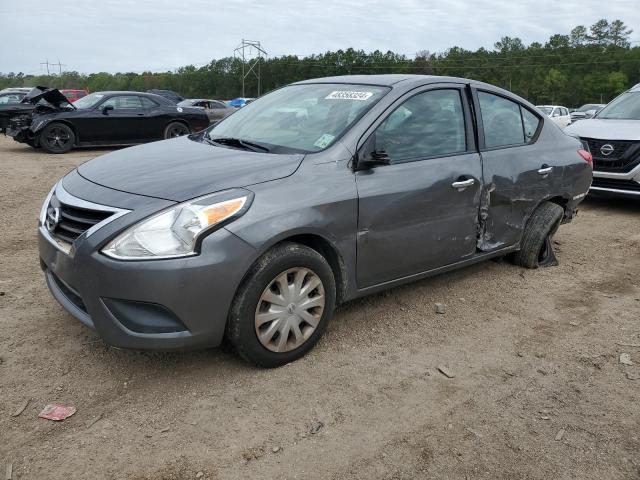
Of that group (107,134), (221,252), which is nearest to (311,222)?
(221,252)

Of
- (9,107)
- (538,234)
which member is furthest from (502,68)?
(538,234)

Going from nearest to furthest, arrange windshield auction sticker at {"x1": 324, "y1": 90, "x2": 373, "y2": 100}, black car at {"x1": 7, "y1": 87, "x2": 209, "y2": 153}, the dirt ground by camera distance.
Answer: the dirt ground
windshield auction sticker at {"x1": 324, "y1": 90, "x2": 373, "y2": 100}
black car at {"x1": 7, "y1": 87, "x2": 209, "y2": 153}

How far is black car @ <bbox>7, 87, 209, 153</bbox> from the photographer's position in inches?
515

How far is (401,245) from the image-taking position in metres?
3.81

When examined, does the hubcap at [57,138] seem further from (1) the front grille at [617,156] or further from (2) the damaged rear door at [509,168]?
(2) the damaged rear door at [509,168]

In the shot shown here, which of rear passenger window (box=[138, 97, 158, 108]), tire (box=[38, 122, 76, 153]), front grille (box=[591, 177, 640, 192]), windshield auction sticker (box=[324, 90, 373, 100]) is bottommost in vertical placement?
tire (box=[38, 122, 76, 153])

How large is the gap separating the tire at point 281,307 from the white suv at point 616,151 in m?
5.87

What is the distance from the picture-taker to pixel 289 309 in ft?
10.8

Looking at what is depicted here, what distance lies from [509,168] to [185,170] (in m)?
2.58

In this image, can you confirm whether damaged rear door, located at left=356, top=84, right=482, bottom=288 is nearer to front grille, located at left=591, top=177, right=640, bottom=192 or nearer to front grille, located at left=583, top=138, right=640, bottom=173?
front grille, located at left=583, top=138, right=640, bottom=173

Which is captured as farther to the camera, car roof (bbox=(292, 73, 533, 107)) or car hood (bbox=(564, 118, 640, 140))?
car hood (bbox=(564, 118, 640, 140))

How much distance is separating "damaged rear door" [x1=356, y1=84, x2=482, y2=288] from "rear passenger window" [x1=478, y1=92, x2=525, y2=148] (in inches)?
8.9

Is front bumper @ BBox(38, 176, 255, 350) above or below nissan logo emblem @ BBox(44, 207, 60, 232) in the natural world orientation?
below

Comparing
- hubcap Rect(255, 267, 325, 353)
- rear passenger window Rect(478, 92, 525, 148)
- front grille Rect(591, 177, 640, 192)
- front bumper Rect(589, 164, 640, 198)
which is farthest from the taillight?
hubcap Rect(255, 267, 325, 353)
